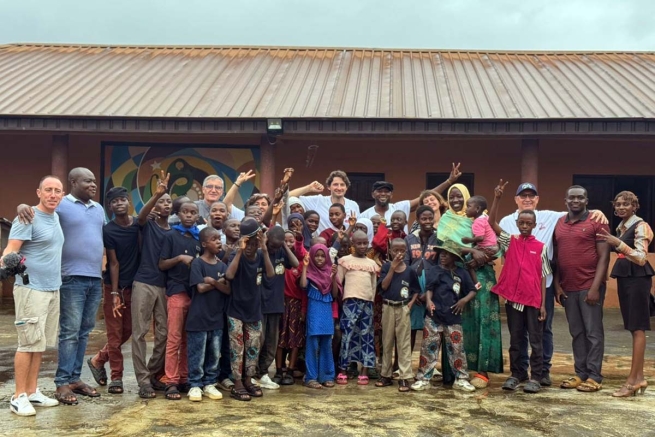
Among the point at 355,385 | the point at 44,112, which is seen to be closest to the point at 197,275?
the point at 355,385

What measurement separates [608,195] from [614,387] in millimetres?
6547

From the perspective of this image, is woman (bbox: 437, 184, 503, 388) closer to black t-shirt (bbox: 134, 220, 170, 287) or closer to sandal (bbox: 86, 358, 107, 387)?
black t-shirt (bbox: 134, 220, 170, 287)

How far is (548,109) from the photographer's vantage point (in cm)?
1103

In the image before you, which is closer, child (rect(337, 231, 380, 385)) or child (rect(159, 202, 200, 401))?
child (rect(159, 202, 200, 401))

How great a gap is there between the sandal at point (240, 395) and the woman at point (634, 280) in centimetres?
278

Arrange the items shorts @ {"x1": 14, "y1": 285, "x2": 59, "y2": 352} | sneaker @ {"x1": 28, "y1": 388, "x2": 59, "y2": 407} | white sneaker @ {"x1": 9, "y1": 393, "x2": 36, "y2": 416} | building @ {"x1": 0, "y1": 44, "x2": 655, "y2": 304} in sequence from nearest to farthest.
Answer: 1. white sneaker @ {"x1": 9, "y1": 393, "x2": 36, "y2": 416}
2. shorts @ {"x1": 14, "y1": 285, "x2": 59, "y2": 352}
3. sneaker @ {"x1": 28, "y1": 388, "x2": 59, "y2": 407}
4. building @ {"x1": 0, "y1": 44, "x2": 655, "y2": 304}

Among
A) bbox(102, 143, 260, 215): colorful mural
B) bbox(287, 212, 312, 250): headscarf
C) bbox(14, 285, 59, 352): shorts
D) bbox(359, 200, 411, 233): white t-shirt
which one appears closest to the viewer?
bbox(14, 285, 59, 352): shorts

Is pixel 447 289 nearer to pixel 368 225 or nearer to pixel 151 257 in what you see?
pixel 368 225

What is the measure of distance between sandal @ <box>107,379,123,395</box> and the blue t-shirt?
0.94m

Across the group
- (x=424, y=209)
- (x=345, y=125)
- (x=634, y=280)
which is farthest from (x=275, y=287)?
(x=345, y=125)

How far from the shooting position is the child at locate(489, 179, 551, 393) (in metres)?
5.93

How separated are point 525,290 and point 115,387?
322 cm

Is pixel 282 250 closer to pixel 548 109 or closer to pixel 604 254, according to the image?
pixel 604 254

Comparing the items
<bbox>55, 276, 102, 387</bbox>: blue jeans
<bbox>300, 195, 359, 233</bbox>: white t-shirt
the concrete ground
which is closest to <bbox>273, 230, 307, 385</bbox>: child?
the concrete ground
